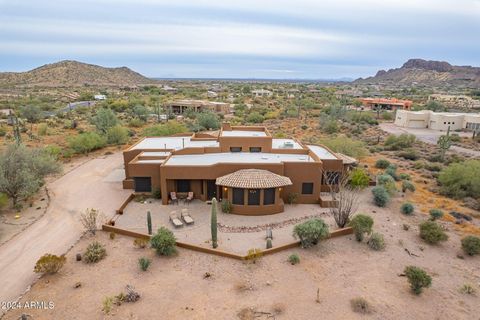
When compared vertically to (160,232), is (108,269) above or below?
below

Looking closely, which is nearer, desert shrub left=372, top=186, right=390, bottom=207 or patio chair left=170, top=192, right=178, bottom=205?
patio chair left=170, top=192, right=178, bottom=205

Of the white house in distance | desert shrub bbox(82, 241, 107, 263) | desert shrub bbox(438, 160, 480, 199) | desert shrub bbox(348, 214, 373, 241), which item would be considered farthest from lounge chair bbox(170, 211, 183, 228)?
the white house in distance

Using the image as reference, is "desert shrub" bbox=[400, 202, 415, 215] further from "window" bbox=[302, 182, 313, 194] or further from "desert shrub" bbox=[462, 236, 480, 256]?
"window" bbox=[302, 182, 313, 194]

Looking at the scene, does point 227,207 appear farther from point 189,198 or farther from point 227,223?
point 189,198

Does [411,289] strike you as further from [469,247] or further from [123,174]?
[123,174]

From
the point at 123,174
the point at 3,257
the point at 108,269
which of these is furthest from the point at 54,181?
the point at 108,269
